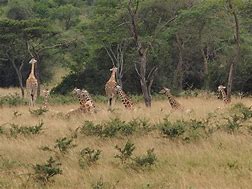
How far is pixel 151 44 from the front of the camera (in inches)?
829

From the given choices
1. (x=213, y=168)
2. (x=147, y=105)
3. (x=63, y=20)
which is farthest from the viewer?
(x=63, y=20)

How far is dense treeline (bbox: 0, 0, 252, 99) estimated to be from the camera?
22.7 m

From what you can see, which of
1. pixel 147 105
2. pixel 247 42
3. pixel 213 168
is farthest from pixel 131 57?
pixel 213 168

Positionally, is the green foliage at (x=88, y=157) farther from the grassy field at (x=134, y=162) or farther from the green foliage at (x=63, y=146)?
the green foliage at (x=63, y=146)

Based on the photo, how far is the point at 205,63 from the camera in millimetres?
25328

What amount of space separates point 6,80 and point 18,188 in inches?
1052

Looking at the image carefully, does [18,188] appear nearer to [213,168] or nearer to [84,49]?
[213,168]

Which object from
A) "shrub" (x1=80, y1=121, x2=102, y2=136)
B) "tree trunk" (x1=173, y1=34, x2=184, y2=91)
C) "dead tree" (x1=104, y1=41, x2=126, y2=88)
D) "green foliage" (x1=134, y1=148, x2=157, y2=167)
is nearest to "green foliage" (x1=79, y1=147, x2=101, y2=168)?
"green foliage" (x1=134, y1=148, x2=157, y2=167)

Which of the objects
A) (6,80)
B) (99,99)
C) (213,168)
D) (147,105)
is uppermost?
(213,168)

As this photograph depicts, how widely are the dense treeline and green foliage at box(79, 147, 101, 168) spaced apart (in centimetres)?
1343

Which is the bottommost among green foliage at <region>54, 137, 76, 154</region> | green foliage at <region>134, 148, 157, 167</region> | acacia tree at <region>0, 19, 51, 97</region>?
acacia tree at <region>0, 19, 51, 97</region>

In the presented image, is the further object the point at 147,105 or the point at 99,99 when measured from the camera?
the point at 99,99

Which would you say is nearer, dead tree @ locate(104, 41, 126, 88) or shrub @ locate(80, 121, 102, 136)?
shrub @ locate(80, 121, 102, 136)

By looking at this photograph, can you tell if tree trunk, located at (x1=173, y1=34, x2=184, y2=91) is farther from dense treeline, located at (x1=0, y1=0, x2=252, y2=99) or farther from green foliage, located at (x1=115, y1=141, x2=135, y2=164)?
green foliage, located at (x1=115, y1=141, x2=135, y2=164)
